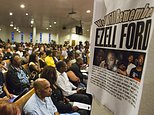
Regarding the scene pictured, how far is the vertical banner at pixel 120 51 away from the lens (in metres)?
0.53

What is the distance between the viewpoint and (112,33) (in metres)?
0.69

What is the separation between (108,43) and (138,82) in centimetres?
22

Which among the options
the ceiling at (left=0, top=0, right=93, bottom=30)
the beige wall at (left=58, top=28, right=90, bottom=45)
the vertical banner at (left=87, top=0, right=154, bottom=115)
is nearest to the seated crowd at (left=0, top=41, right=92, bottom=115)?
the vertical banner at (left=87, top=0, right=154, bottom=115)

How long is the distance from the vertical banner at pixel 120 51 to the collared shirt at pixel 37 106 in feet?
4.34

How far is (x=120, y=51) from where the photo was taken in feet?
2.05

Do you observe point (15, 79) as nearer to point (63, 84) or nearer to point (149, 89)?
point (63, 84)

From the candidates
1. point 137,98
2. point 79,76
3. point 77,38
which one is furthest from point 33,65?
point 77,38

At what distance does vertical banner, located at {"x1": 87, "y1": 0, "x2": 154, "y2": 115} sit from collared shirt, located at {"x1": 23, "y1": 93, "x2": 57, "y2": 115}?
132 cm

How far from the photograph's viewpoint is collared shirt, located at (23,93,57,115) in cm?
198

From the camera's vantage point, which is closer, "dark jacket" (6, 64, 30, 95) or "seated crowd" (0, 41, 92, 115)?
"seated crowd" (0, 41, 92, 115)

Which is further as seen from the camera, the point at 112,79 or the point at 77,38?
the point at 77,38

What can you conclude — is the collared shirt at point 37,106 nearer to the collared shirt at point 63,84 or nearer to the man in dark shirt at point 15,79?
the collared shirt at point 63,84

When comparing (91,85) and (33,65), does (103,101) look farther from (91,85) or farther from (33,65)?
(33,65)

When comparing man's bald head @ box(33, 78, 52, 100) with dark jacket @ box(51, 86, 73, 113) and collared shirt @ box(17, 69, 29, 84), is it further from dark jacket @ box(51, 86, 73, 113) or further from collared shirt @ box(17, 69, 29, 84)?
collared shirt @ box(17, 69, 29, 84)
